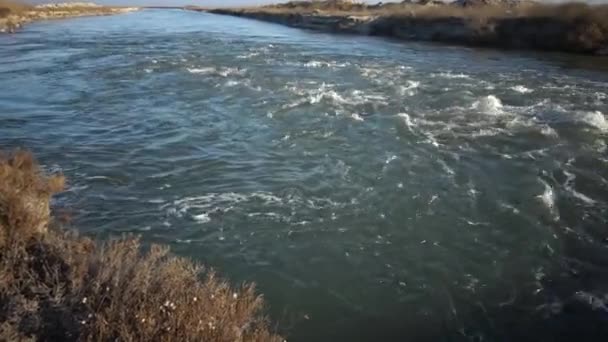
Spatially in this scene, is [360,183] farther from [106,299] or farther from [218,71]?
[218,71]

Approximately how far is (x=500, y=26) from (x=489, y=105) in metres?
19.1

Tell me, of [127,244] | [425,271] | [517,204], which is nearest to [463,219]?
[517,204]

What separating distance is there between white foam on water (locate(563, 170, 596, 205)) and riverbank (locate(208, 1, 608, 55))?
741 inches

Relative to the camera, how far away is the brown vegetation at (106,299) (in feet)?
15.2

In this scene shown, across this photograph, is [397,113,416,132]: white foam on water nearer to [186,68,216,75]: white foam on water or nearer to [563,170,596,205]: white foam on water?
[563,170,596,205]: white foam on water

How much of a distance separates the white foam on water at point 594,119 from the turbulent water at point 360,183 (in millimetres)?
86

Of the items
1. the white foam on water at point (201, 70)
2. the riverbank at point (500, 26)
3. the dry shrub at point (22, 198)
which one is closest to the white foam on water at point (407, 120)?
the dry shrub at point (22, 198)

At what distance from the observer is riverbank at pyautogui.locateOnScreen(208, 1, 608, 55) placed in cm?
2838

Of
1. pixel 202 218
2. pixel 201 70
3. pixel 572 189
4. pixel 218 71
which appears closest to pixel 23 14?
pixel 201 70

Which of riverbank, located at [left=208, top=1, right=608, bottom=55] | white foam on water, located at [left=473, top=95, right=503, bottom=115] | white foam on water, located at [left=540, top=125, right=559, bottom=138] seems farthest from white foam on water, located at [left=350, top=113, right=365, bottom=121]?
riverbank, located at [left=208, top=1, right=608, bottom=55]

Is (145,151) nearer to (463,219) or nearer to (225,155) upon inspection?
(225,155)

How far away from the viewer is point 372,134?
13.8 metres

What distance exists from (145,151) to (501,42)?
25.4 metres

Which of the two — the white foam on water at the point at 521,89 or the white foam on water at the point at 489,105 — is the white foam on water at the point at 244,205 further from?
the white foam on water at the point at 521,89
